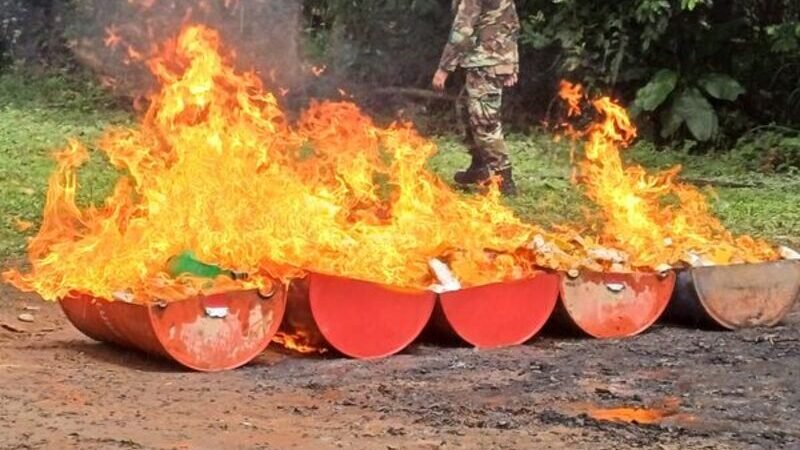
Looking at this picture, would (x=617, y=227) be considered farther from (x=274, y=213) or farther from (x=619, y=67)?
(x=619, y=67)

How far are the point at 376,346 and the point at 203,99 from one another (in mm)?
1958

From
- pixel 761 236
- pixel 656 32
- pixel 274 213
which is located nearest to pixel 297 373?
pixel 274 213

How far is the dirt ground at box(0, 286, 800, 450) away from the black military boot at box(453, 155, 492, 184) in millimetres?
4776

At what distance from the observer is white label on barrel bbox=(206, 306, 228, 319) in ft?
21.4

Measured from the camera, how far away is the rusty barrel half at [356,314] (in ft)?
22.1

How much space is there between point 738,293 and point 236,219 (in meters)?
2.68

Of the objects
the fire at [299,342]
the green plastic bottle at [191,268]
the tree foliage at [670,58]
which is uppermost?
the tree foliage at [670,58]

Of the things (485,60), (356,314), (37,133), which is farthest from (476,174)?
(37,133)

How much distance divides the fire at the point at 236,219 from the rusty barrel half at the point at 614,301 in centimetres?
29

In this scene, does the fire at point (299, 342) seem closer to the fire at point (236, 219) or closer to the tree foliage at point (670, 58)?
the fire at point (236, 219)

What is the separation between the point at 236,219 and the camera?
700cm

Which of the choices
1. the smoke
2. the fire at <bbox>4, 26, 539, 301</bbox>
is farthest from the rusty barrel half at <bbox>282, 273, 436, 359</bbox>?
the smoke

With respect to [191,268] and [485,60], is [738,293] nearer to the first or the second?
[191,268]

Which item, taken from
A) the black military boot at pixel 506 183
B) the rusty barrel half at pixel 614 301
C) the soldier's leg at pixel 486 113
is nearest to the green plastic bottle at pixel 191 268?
the rusty barrel half at pixel 614 301
